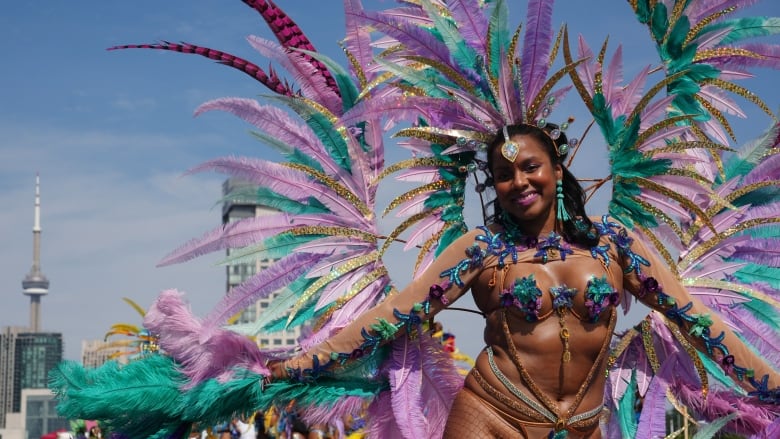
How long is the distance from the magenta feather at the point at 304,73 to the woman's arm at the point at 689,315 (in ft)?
5.00

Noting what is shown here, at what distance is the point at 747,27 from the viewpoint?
16.8ft

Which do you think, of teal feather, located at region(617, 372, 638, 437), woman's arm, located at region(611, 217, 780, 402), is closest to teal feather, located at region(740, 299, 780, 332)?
woman's arm, located at region(611, 217, 780, 402)

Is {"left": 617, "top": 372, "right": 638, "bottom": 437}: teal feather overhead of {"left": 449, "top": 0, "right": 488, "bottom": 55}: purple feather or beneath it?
beneath

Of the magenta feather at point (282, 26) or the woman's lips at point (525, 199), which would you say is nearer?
the woman's lips at point (525, 199)

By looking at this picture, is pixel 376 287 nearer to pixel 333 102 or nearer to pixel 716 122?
pixel 333 102

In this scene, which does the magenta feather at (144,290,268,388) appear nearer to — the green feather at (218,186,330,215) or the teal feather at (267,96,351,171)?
the green feather at (218,186,330,215)

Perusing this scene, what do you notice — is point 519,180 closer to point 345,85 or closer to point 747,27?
point 345,85

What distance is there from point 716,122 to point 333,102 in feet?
6.72

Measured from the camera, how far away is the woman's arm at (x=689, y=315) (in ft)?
13.9

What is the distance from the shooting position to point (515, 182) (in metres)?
4.05

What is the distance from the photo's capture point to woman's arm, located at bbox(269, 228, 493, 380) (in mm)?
4184

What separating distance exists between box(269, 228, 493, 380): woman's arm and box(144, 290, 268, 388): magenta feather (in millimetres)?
132

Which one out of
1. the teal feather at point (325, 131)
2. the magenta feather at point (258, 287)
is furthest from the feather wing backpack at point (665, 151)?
the magenta feather at point (258, 287)

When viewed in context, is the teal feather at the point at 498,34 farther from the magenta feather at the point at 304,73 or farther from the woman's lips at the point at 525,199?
the magenta feather at the point at 304,73
